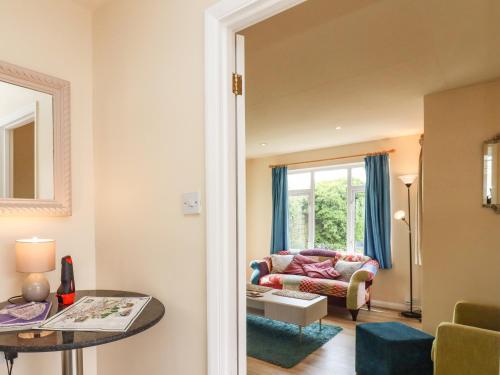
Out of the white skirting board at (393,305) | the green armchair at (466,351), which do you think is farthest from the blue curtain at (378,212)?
the green armchair at (466,351)

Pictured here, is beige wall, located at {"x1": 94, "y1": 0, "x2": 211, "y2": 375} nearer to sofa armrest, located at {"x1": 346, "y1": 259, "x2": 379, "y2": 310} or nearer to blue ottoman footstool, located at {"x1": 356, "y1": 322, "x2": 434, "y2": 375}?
blue ottoman footstool, located at {"x1": 356, "y1": 322, "x2": 434, "y2": 375}

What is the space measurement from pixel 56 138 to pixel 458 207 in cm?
319

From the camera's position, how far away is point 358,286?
4.30 meters

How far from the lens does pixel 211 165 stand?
1.33m

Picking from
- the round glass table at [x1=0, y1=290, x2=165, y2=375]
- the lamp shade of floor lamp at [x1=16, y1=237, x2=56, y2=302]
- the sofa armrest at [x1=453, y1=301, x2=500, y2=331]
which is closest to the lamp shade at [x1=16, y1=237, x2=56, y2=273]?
the lamp shade of floor lamp at [x1=16, y1=237, x2=56, y2=302]

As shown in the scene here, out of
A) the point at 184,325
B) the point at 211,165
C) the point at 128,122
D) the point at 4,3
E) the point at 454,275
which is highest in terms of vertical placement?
the point at 4,3

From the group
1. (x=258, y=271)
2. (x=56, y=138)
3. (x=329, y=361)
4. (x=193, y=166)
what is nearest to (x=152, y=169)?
(x=193, y=166)

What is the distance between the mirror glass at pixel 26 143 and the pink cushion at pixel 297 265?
166 inches

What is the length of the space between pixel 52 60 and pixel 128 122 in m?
0.58

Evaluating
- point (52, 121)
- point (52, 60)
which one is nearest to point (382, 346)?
point (52, 121)

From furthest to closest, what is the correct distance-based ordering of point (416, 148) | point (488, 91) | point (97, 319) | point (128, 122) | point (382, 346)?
point (416, 148)
point (488, 91)
point (382, 346)
point (128, 122)
point (97, 319)

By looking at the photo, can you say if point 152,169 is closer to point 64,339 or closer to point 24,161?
point 24,161

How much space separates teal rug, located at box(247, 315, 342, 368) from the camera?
3188 millimetres

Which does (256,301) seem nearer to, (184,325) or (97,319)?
(184,325)
